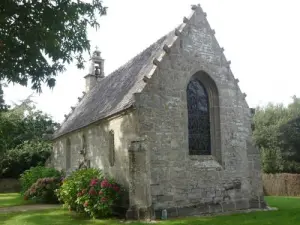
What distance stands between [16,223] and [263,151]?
24988 mm

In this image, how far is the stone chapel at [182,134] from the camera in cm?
1397

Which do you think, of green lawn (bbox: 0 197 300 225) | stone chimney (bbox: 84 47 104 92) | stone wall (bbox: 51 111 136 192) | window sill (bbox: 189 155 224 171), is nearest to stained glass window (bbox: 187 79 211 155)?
window sill (bbox: 189 155 224 171)

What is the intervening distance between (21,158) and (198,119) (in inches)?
934

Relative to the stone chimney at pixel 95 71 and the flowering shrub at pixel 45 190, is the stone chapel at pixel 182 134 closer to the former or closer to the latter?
the flowering shrub at pixel 45 190

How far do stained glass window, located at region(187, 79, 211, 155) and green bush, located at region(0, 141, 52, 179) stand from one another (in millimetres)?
21732

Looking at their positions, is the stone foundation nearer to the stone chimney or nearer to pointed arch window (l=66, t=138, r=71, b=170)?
pointed arch window (l=66, t=138, r=71, b=170)

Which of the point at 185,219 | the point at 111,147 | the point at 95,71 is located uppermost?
the point at 95,71

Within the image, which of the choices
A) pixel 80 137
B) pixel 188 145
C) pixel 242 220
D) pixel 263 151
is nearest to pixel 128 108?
pixel 188 145

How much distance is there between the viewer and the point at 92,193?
14062 millimetres

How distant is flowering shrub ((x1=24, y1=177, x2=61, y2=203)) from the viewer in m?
20.6

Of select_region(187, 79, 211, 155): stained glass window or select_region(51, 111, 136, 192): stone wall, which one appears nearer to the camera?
select_region(51, 111, 136, 192): stone wall

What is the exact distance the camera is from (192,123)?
1603cm

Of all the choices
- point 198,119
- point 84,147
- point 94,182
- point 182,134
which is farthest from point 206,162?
point 84,147

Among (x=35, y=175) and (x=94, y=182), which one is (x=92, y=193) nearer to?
(x=94, y=182)
